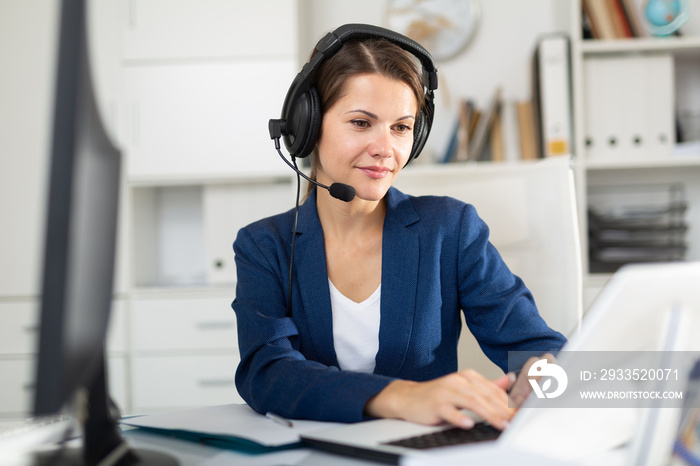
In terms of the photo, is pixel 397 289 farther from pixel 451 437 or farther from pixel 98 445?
pixel 98 445

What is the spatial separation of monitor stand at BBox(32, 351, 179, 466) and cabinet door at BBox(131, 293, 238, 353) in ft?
5.66

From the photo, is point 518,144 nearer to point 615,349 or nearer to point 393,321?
point 393,321

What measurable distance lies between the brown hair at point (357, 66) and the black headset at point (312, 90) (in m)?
0.02

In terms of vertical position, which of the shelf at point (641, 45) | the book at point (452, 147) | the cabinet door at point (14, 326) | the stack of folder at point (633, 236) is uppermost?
the shelf at point (641, 45)

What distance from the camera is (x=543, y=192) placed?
1.24 m

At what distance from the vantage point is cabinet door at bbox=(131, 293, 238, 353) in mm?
2334

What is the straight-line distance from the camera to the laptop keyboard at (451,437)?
60 centimetres

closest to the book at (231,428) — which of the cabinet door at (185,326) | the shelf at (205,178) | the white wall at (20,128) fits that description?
the cabinet door at (185,326)

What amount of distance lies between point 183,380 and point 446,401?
5.99ft

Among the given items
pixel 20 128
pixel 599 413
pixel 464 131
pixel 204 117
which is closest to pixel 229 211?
pixel 204 117

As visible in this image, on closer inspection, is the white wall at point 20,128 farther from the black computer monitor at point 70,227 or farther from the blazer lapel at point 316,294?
the black computer monitor at point 70,227

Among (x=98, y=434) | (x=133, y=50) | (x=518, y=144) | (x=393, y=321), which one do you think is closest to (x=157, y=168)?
(x=133, y=50)

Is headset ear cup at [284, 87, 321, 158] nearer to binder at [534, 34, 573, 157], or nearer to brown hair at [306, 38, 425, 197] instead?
brown hair at [306, 38, 425, 197]

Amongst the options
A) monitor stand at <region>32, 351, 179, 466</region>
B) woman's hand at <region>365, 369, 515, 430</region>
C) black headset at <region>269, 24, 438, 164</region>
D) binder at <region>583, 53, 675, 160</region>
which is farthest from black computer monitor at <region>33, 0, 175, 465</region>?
binder at <region>583, 53, 675, 160</region>
